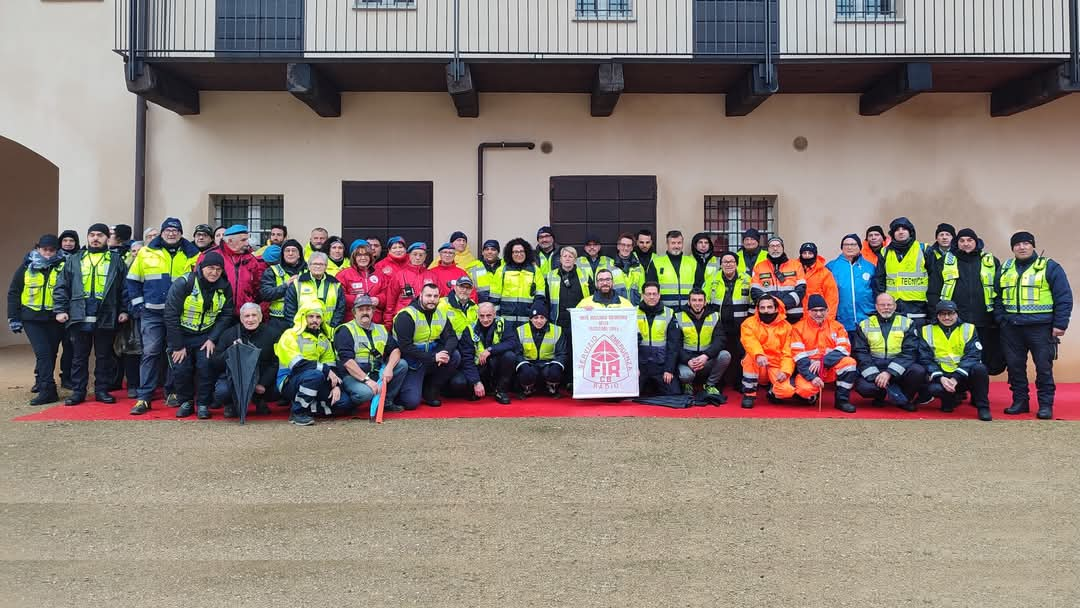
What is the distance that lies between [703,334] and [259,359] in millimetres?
4822

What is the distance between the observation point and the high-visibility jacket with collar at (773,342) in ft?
24.5

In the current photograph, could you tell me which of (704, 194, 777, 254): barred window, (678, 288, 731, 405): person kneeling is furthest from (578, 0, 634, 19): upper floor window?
(678, 288, 731, 405): person kneeling

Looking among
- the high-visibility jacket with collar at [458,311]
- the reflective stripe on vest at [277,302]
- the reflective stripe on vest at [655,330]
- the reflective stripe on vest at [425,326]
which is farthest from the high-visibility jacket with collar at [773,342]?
the reflective stripe on vest at [277,302]

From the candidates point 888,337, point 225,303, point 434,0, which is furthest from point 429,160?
point 888,337

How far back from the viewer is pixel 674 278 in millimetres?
8523

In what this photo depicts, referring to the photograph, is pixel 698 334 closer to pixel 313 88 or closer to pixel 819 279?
pixel 819 279

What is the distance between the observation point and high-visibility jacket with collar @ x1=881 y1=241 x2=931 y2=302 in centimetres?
802

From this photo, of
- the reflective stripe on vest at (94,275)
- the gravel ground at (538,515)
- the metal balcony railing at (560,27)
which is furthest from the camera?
the metal balcony railing at (560,27)

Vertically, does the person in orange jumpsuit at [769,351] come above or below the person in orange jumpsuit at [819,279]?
below

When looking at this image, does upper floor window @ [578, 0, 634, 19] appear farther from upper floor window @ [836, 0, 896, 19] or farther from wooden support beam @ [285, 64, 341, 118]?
wooden support beam @ [285, 64, 341, 118]

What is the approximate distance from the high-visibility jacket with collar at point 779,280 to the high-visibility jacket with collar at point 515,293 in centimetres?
263

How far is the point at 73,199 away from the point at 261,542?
8.28 meters

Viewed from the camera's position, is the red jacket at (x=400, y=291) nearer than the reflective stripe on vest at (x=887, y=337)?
No

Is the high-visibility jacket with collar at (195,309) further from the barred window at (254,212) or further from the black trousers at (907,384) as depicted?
the black trousers at (907,384)
